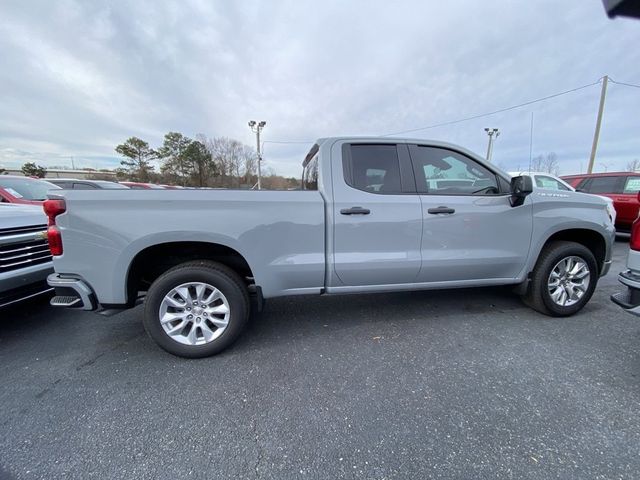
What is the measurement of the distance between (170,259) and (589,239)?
4699 mm

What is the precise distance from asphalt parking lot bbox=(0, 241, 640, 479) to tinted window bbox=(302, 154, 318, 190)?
5.05ft

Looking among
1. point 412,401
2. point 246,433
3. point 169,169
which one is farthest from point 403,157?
point 169,169

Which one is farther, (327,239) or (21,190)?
(21,190)

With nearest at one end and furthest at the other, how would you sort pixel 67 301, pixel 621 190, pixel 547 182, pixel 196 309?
1. pixel 67 301
2. pixel 196 309
3. pixel 621 190
4. pixel 547 182

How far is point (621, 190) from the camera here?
743 centimetres

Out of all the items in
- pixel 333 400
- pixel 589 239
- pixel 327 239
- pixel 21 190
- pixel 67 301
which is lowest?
pixel 333 400

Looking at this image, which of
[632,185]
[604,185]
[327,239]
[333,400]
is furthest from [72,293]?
A: [604,185]

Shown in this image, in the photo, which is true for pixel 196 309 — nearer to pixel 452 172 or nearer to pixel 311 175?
pixel 311 175

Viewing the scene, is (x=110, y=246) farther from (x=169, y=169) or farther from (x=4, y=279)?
(x=169, y=169)

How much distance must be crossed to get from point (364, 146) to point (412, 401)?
7.36 feet

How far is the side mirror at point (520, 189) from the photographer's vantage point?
2721 millimetres

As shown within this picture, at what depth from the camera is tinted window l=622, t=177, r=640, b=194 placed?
7.12 metres

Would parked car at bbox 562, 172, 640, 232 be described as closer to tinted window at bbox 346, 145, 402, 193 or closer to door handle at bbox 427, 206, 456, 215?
door handle at bbox 427, 206, 456, 215

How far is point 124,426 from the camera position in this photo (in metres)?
1.82
